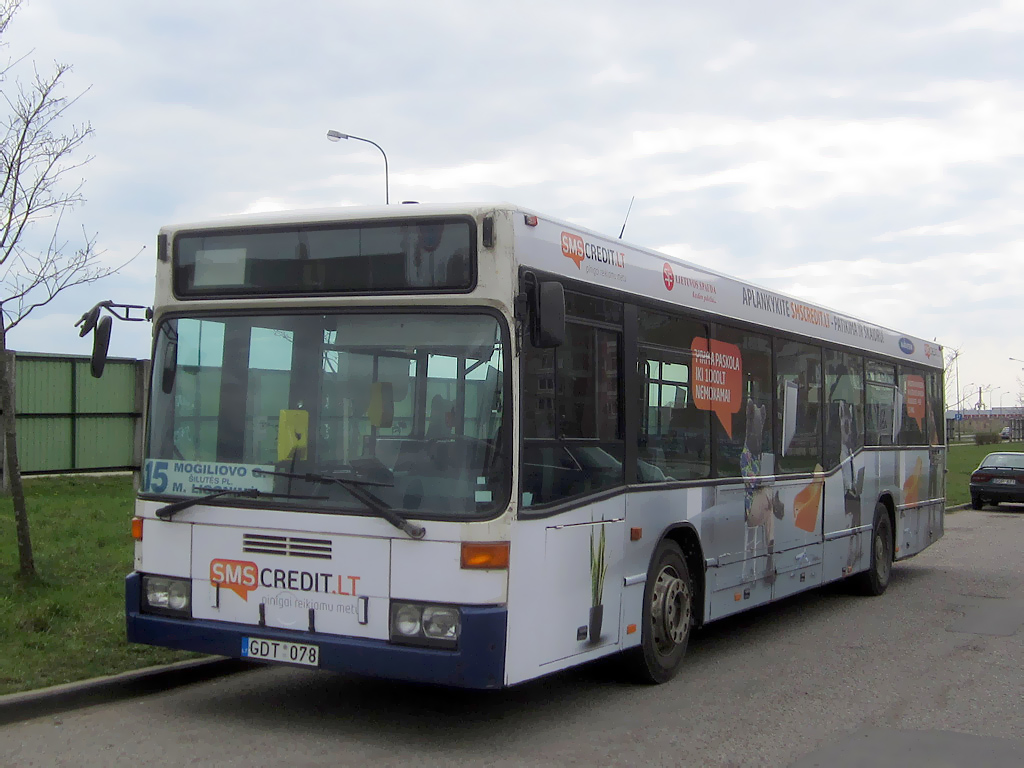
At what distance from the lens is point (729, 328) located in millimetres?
8891

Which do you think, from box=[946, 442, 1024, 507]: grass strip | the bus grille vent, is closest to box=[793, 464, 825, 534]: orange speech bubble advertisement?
the bus grille vent

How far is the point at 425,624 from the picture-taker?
5809mm

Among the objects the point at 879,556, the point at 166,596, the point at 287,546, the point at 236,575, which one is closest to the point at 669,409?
the point at 287,546

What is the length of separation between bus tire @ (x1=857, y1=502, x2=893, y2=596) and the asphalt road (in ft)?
9.28

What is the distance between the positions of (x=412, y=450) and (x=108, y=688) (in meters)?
2.61

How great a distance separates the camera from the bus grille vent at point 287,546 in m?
6.04

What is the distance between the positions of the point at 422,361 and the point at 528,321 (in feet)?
1.98

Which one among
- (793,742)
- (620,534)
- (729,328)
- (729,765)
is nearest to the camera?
(729,765)

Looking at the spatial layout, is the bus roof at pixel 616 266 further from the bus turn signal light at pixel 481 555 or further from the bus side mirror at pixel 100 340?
the bus turn signal light at pixel 481 555

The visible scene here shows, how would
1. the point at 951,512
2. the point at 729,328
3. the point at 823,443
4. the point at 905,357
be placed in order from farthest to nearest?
the point at 951,512 < the point at 905,357 < the point at 823,443 < the point at 729,328

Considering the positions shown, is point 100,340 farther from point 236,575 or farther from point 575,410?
point 575,410

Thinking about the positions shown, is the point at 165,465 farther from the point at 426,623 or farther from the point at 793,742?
the point at 793,742

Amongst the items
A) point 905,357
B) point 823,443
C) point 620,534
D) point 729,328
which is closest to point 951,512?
point 905,357

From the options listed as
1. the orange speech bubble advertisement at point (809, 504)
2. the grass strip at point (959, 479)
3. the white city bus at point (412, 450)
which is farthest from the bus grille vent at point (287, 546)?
the grass strip at point (959, 479)
